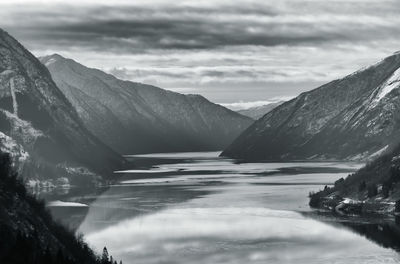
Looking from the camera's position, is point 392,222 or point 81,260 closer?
point 81,260

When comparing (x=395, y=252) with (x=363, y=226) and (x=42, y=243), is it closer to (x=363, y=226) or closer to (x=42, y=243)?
(x=363, y=226)

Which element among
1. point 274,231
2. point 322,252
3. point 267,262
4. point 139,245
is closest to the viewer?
point 267,262

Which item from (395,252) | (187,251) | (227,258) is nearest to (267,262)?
(227,258)

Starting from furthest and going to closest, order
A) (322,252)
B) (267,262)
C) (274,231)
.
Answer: (274,231) → (322,252) → (267,262)

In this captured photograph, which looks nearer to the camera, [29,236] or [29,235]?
[29,236]
